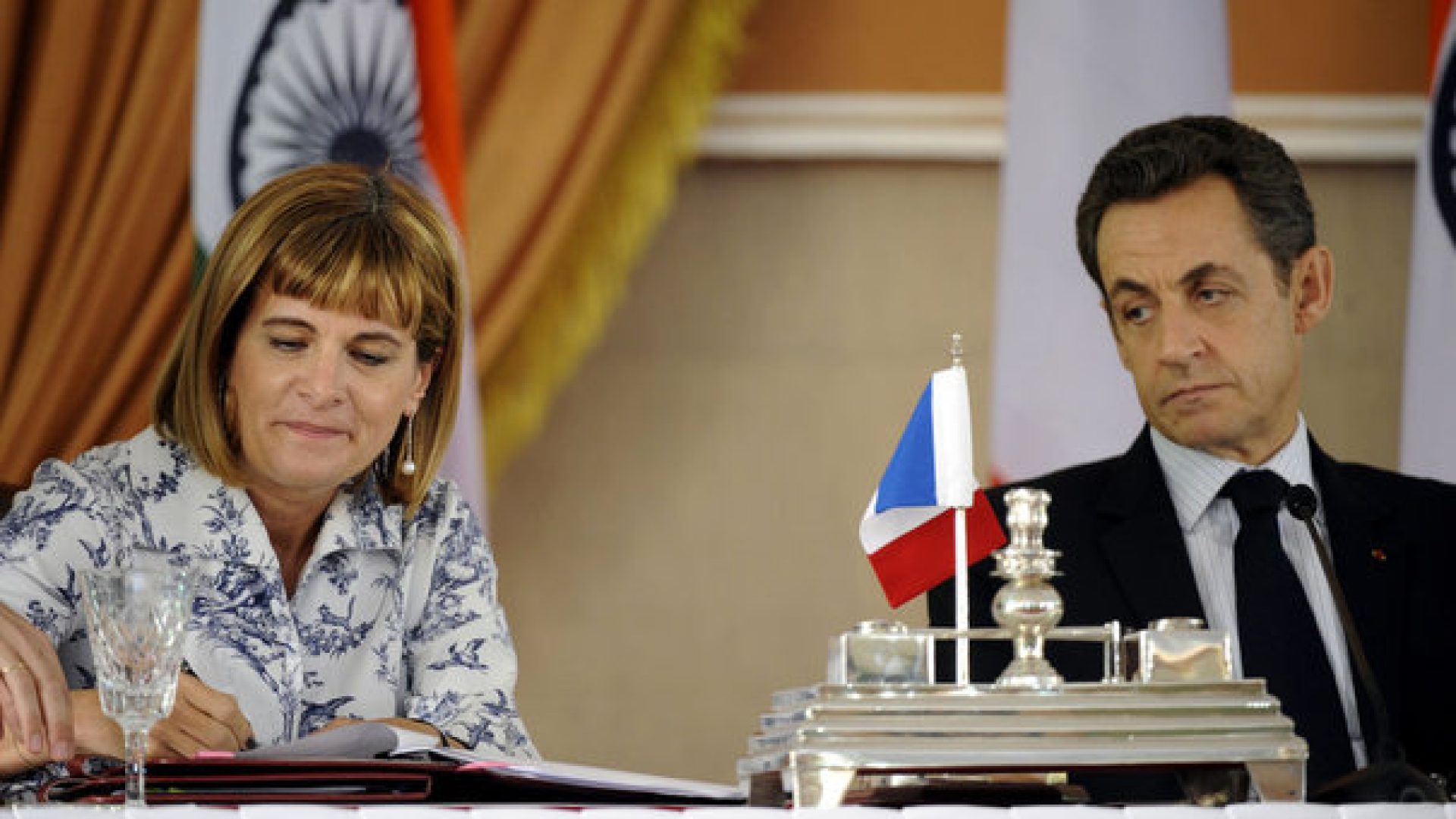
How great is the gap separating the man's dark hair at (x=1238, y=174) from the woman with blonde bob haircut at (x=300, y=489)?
33.6 inches

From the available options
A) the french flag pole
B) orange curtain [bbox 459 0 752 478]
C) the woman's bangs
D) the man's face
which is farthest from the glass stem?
orange curtain [bbox 459 0 752 478]

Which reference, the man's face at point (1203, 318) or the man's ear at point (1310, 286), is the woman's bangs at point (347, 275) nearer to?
the man's face at point (1203, 318)

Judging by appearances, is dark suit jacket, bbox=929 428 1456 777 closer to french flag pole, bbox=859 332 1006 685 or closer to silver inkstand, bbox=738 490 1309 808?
french flag pole, bbox=859 332 1006 685

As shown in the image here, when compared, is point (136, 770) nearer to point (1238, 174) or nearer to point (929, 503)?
point (929, 503)

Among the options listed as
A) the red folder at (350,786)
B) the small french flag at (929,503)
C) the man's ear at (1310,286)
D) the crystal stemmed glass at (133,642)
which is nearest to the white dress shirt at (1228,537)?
the man's ear at (1310,286)

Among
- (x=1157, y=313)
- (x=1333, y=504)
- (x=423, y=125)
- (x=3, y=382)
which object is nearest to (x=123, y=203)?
(x=3, y=382)

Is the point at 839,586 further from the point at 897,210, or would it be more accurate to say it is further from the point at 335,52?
the point at 335,52

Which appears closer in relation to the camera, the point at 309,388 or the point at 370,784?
the point at 370,784

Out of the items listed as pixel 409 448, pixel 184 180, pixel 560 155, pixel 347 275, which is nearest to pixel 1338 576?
pixel 409 448

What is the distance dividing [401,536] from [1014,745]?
40.2 inches

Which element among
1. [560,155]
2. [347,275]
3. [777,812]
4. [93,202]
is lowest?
[777,812]

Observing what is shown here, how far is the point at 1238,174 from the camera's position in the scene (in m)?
2.50

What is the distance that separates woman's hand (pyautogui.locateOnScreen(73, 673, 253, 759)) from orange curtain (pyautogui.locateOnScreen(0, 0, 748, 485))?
169cm

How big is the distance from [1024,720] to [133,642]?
2.05ft
